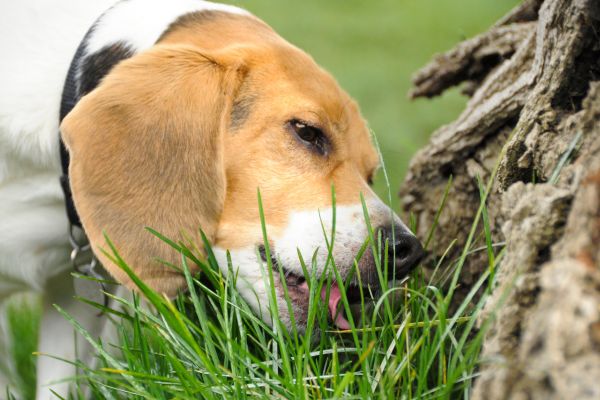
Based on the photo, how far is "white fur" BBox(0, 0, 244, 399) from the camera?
9.49 feet

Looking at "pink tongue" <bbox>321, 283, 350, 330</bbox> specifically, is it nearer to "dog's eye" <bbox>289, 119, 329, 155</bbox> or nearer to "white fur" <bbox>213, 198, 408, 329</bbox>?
"white fur" <bbox>213, 198, 408, 329</bbox>

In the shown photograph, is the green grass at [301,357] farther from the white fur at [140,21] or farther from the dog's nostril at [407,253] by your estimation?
the white fur at [140,21]

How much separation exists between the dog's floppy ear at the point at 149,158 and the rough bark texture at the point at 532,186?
97 cm

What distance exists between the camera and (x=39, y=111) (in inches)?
114

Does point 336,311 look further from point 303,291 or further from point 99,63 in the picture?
point 99,63

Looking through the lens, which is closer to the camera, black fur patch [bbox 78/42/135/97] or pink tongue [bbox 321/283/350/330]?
pink tongue [bbox 321/283/350/330]

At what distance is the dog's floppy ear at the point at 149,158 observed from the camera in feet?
8.51

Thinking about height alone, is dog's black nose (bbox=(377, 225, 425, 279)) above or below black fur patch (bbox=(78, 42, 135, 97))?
below

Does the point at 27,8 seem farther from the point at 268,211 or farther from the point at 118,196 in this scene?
the point at 268,211

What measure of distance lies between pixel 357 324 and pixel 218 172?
0.68 m

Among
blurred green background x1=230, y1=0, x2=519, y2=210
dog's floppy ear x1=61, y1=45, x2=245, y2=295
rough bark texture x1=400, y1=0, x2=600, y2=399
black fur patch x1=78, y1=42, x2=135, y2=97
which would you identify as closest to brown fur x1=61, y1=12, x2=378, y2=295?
dog's floppy ear x1=61, y1=45, x2=245, y2=295

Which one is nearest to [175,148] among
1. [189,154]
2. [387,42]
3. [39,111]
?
[189,154]

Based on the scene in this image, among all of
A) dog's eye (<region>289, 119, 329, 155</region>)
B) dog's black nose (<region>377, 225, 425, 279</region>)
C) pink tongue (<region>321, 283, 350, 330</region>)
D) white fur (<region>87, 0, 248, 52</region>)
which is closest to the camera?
pink tongue (<region>321, 283, 350, 330</region>)

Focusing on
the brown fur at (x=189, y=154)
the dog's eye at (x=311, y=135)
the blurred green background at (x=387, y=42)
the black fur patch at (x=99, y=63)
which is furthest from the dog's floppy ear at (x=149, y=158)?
the blurred green background at (x=387, y=42)
